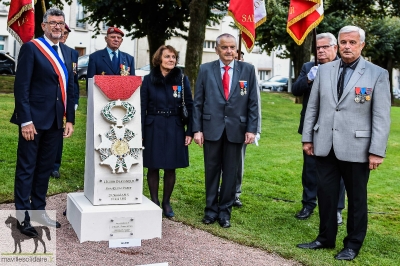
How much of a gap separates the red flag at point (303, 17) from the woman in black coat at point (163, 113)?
181cm

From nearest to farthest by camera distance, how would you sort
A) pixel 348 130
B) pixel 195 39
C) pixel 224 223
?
pixel 348 130 < pixel 224 223 < pixel 195 39

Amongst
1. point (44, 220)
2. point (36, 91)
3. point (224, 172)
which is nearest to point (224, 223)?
point (224, 172)

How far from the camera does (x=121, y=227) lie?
618 centimetres

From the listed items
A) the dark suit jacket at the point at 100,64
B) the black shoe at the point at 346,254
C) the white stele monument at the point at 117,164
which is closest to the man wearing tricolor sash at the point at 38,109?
the white stele monument at the point at 117,164

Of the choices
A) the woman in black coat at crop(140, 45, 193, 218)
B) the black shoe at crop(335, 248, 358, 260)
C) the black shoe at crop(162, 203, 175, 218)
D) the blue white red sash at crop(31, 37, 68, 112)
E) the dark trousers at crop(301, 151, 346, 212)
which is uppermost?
the blue white red sash at crop(31, 37, 68, 112)

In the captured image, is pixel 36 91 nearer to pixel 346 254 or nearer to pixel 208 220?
pixel 208 220

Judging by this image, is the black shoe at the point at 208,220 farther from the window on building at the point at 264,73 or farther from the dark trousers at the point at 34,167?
the window on building at the point at 264,73

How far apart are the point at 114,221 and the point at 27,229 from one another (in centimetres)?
83

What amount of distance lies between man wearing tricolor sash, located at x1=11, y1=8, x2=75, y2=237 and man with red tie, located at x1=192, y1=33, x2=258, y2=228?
1.61 meters

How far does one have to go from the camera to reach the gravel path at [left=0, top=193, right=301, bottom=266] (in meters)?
5.51

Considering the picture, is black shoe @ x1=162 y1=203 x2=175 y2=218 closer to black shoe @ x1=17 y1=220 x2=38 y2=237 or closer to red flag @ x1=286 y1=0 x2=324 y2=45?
black shoe @ x1=17 y1=220 x2=38 y2=237

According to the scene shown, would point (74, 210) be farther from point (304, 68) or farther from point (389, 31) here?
point (389, 31)

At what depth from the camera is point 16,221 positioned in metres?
6.15

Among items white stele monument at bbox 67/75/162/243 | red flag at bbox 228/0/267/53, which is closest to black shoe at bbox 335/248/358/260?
white stele monument at bbox 67/75/162/243
